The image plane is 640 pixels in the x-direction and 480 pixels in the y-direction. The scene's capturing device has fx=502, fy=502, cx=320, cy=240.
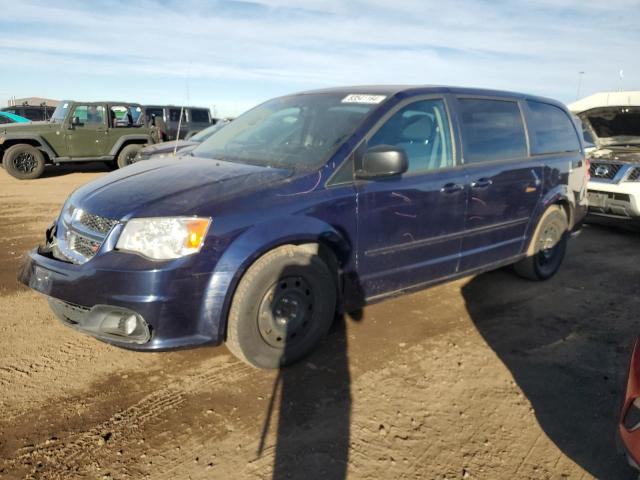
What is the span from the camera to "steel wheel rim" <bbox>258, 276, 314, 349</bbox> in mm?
3008

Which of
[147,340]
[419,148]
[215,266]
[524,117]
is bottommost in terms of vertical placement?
[147,340]

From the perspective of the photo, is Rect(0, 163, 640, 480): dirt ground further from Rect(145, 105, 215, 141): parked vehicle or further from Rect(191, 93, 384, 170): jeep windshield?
Rect(145, 105, 215, 141): parked vehicle

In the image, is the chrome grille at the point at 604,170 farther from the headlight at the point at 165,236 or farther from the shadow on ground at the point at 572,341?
the headlight at the point at 165,236

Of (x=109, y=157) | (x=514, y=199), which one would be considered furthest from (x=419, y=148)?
(x=109, y=157)

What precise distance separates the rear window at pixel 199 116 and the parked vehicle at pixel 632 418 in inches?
614

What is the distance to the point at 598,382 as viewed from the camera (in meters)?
3.13

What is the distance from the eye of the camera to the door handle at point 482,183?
12.9 feet

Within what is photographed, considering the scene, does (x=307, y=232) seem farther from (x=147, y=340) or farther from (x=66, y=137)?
(x=66, y=137)

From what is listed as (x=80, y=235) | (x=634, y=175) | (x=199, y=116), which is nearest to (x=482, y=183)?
(x=80, y=235)

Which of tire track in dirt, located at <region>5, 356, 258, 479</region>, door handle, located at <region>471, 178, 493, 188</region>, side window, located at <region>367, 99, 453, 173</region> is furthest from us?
door handle, located at <region>471, 178, 493, 188</region>

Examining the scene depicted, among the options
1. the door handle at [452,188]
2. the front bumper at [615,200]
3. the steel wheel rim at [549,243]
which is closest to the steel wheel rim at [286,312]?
the door handle at [452,188]

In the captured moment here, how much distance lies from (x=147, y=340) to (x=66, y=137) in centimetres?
1127

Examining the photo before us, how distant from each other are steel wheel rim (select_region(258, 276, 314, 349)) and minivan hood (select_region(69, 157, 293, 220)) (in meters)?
0.63

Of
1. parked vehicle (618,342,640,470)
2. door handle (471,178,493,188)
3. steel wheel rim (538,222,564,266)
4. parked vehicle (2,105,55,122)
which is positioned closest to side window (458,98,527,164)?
door handle (471,178,493,188)
